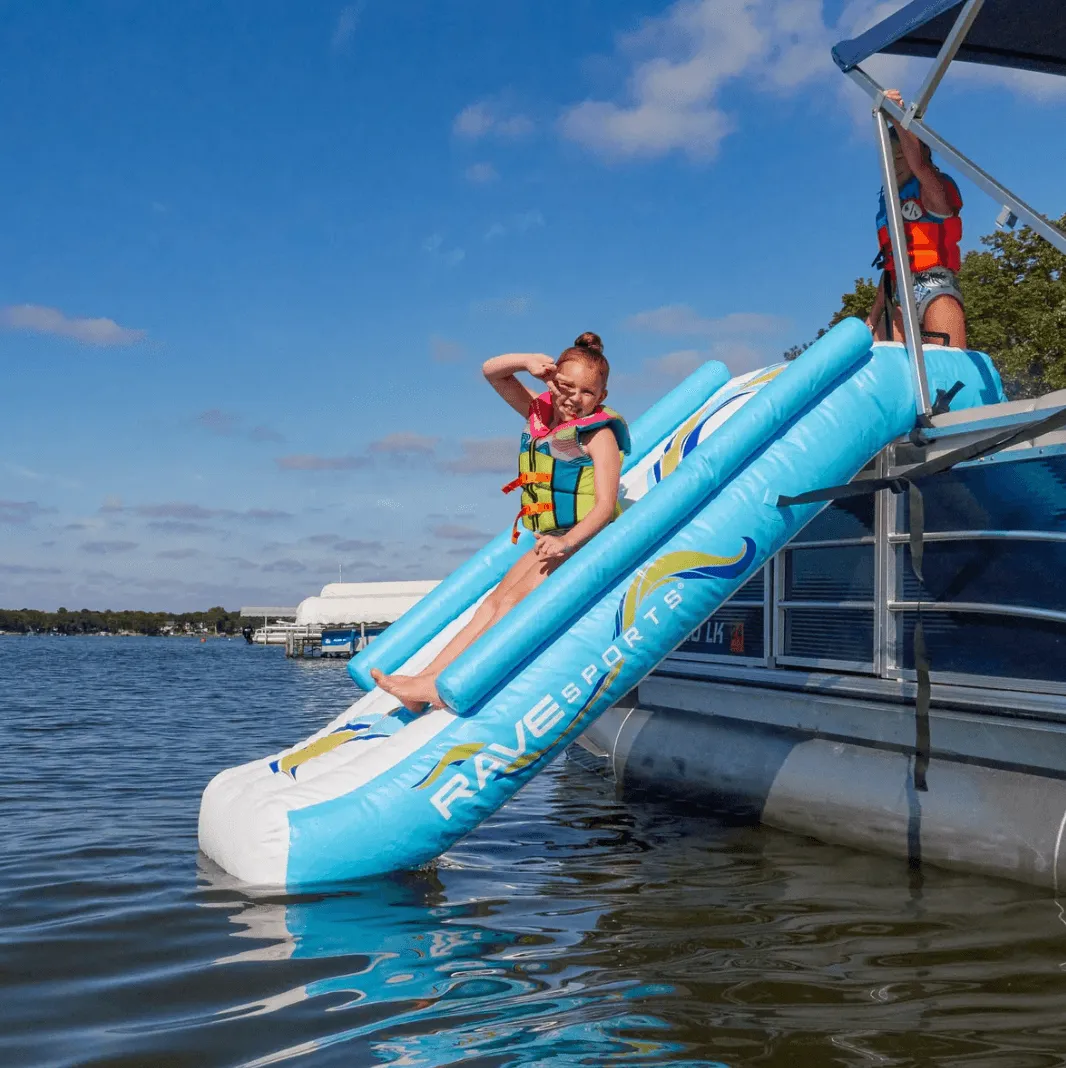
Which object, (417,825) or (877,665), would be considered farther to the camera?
(877,665)

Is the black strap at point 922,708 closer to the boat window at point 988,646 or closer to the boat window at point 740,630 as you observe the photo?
the boat window at point 988,646

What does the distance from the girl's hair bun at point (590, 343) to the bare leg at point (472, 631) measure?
3.43 ft

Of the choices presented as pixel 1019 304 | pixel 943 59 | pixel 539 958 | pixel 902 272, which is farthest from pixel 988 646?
pixel 1019 304

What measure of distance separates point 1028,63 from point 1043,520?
3346mm

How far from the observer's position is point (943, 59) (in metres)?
5.21

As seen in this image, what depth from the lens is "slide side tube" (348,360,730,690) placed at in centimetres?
621

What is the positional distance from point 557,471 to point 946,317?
251 cm

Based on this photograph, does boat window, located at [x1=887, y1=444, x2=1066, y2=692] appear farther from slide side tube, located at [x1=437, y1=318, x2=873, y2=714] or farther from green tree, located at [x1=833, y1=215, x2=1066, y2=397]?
green tree, located at [x1=833, y1=215, x2=1066, y2=397]

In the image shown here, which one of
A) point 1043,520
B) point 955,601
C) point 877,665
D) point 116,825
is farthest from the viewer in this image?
point 116,825

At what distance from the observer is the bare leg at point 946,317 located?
19.6 ft

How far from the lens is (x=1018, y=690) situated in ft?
16.2

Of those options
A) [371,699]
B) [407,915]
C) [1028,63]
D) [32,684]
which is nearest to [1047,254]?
[1028,63]

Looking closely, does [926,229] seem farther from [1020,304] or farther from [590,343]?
[1020,304]

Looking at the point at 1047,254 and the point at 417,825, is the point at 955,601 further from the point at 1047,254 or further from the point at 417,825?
the point at 1047,254
